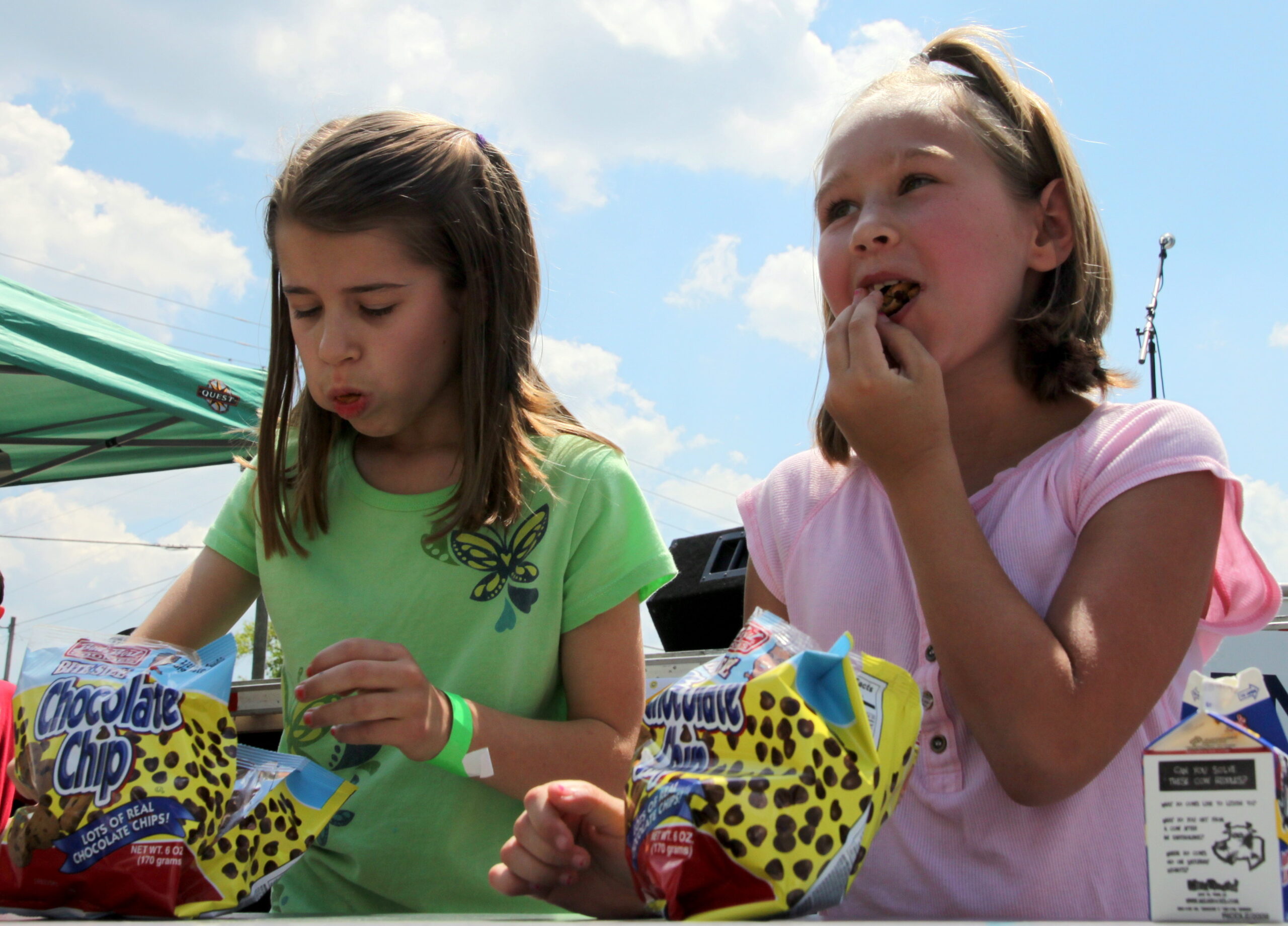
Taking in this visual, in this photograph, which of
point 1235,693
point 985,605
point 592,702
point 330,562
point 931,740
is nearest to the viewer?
point 1235,693

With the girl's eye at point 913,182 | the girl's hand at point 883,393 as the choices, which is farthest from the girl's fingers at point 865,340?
the girl's eye at point 913,182

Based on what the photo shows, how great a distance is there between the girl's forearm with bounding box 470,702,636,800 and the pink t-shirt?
30 centimetres

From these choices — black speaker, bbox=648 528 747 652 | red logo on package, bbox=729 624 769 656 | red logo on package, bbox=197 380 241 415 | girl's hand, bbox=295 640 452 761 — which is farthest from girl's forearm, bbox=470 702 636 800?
red logo on package, bbox=197 380 241 415

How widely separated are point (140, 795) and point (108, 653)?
0.53 ft

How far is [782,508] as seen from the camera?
1.43m

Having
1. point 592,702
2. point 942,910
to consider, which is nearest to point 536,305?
point 592,702

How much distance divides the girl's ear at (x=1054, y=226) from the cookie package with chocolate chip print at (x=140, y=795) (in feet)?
3.45

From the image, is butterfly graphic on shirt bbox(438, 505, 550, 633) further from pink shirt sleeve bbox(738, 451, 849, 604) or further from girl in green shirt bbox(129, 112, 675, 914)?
pink shirt sleeve bbox(738, 451, 849, 604)

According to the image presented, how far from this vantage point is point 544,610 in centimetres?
146

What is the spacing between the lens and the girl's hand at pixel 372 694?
1059 mm

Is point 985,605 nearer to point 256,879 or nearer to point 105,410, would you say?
point 256,879

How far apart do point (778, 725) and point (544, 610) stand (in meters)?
0.77

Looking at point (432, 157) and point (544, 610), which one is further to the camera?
point (432, 157)

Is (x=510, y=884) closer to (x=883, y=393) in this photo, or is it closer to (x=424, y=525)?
(x=883, y=393)
